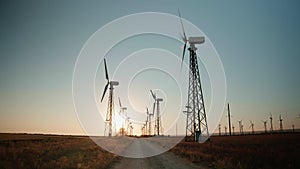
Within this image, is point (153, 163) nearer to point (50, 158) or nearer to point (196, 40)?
point (50, 158)

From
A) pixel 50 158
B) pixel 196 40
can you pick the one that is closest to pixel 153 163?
pixel 50 158

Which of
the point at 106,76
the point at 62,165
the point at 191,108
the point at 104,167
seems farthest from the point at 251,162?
the point at 106,76

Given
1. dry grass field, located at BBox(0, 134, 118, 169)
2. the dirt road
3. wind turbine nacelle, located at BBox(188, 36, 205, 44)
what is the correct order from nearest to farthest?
dry grass field, located at BBox(0, 134, 118, 169) < the dirt road < wind turbine nacelle, located at BBox(188, 36, 205, 44)

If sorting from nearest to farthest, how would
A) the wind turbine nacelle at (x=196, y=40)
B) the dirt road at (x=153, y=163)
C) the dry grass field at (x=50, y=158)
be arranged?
the dry grass field at (x=50, y=158) → the dirt road at (x=153, y=163) → the wind turbine nacelle at (x=196, y=40)

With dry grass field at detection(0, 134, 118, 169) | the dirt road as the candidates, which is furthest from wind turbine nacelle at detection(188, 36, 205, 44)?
the dirt road

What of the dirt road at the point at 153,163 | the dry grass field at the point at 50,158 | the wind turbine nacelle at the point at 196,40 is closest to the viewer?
the dry grass field at the point at 50,158

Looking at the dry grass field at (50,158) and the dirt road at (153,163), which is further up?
the dry grass field at (50,158)

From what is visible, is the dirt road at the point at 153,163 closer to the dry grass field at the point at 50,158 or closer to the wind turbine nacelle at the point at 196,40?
the dry grass field at the point at 50,158

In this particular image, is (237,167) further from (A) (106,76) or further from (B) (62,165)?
(A) (106,76)

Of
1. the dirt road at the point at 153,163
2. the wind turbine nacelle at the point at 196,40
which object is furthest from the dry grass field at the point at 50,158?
the wind turbine nacelle at the point at 196,40

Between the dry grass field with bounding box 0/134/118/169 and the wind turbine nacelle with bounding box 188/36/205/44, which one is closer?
the dry grass field with bounding box 0/134/118/169

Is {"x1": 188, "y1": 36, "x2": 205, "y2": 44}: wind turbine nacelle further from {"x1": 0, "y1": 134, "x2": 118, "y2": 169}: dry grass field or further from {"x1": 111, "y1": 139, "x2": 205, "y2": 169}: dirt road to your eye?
{"x1": 111, "y1": 139, "x2": 205, "y2": 169}: dirt road

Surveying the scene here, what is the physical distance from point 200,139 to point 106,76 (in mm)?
35892

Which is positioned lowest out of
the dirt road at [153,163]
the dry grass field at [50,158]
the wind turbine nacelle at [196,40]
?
the dirt road at [153,163]
